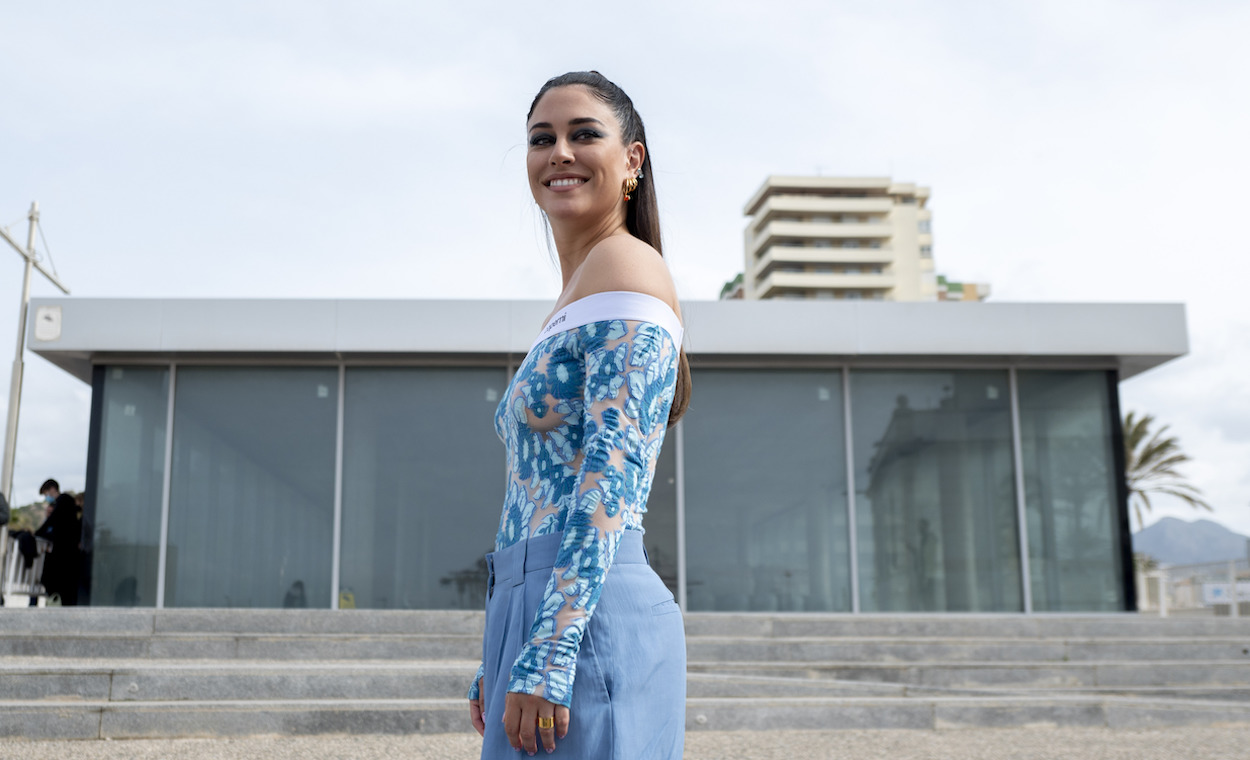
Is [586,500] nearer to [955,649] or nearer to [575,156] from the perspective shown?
[575,156]

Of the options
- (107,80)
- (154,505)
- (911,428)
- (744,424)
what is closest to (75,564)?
(154,505)

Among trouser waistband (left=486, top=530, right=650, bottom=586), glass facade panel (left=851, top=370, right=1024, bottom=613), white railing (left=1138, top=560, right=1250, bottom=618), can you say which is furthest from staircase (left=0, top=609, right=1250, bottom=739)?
white railing (left=1138, top=560, right=1250, bottom=618)

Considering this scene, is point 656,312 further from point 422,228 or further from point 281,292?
point 281,292

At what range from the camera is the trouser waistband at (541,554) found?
1728 millimetres

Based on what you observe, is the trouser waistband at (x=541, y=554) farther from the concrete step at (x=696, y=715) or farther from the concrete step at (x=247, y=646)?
the concrete step at (x=247, y=646)

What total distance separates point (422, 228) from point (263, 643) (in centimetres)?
352

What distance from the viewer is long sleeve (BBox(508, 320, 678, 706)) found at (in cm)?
160

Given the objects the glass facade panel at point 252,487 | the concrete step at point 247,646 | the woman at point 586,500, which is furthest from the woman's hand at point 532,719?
the glass facade panel at point 252,487

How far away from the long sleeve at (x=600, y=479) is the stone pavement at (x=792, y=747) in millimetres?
4092

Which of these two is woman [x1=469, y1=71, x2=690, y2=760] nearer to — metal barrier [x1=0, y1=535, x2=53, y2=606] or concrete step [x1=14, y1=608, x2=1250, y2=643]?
concrete step [x1=14, y1=608, x2=1250, y2=643]

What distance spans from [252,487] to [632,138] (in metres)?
10.7

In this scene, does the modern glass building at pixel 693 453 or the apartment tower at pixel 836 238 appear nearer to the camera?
the modern glass building at pixel 693 453

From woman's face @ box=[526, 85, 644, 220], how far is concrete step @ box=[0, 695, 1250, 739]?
4621mm

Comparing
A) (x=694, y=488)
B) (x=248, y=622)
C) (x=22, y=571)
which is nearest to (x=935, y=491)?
(x=694, y=488)
